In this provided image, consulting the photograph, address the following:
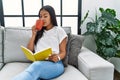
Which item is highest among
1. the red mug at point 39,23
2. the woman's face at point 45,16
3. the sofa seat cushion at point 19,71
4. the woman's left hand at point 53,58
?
the woman's face at point 45,16

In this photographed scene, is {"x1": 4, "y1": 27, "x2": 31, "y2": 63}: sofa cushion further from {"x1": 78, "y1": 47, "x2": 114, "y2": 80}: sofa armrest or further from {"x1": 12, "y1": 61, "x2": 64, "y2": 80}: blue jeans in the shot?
{"x1": 78, "y1": 47, "x2": 114, "y2": 80}: sofa armrest

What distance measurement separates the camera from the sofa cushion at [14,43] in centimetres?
218

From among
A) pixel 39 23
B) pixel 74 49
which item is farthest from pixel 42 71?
pixel 74 49

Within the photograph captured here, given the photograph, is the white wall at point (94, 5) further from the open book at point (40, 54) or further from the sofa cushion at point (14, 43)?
the open book at point (40, 54)

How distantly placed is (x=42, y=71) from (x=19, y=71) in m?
0.34

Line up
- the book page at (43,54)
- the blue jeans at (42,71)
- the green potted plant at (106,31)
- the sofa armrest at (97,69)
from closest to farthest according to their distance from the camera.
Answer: the blue jeans at (42,71), the book page at (43,54), the sofa armrest at (97,69), the green potted plant at (106,31)

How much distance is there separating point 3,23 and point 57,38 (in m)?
1.05

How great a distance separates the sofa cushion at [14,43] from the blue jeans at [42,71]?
1.64 ft

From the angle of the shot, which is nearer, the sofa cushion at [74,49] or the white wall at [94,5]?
the sofa cushion at [74,49]

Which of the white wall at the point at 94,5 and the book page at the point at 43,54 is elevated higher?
the white wall at the point at 94,5

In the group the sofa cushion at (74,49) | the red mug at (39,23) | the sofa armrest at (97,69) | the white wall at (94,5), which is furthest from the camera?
the white wall at (94,5)

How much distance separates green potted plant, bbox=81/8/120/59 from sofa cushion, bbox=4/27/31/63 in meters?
0.80

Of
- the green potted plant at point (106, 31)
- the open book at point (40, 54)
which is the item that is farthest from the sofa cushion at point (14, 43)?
the green potted plant at point (106, 31)

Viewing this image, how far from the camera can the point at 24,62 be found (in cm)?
221
